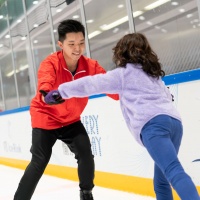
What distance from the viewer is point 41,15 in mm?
5422

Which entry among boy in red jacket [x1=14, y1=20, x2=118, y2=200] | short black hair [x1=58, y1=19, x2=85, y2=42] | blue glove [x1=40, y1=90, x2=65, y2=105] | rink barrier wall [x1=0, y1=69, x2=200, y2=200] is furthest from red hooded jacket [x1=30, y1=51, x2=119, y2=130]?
rink barrier wall [x1=0, y1=69, x2=200, y2=200]

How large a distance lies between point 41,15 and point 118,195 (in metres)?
3.30

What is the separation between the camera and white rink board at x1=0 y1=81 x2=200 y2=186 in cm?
234

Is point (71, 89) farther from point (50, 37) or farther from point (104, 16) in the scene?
point (50, 37)

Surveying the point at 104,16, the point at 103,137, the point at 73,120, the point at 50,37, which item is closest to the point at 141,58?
the point at 73,120

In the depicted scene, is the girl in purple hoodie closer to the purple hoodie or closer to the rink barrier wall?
the purple hoodie

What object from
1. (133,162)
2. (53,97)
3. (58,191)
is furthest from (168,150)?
(58,191)

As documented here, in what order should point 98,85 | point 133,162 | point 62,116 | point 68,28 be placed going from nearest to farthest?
point 98,85, point 68,28, point 62,116, point 133,162

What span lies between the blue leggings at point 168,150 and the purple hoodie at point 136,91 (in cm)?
3

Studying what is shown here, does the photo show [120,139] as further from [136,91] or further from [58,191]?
[136,91]

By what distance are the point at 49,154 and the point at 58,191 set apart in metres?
1.47

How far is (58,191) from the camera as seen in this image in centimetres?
340

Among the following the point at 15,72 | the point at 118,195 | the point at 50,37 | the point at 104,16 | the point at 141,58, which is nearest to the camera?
the point at 141,58

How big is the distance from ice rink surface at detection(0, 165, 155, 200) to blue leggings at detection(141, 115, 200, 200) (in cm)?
125
